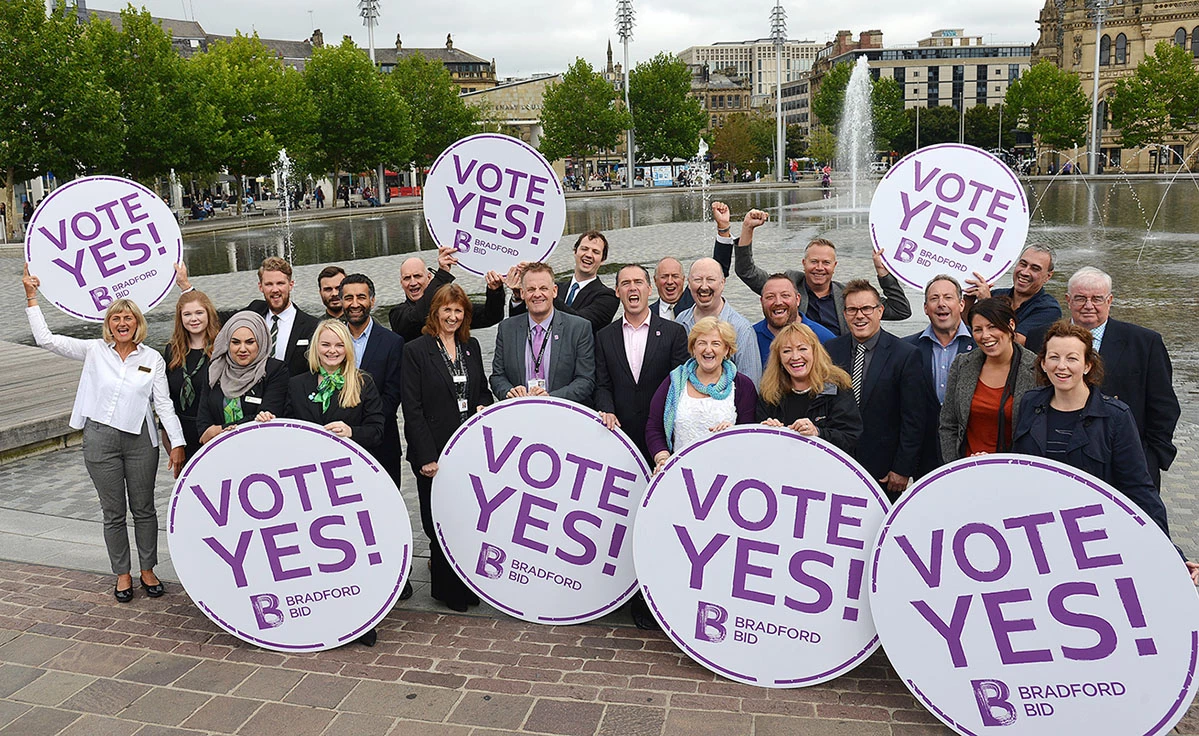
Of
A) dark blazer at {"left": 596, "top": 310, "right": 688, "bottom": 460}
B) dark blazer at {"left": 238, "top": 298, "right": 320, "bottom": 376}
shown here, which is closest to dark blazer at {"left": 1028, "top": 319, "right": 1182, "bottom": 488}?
dark blazer at {"left": 596, "top": 310, "right": 688, "bottom": 460}

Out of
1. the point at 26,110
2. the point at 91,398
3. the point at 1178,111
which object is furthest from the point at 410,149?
the point at 1178,111

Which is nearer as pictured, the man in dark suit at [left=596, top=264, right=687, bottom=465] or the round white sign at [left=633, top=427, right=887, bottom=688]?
the round white sign at [left=633, top=427, right=887, bottom=688]

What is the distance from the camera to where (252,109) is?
55.2 meters

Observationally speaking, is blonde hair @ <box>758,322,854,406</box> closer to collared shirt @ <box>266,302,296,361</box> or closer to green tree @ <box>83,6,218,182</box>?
collared shirt @ <box>266,302,296,361</box>

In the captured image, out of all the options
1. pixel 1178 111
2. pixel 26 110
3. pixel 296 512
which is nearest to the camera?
pixel 296 512

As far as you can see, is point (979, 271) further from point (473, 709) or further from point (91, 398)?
point (91, 398)

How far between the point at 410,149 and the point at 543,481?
63.5m

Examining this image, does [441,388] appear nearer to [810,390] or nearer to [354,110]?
[810,390]

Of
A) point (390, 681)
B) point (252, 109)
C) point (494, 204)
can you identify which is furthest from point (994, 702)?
point (252, 109)

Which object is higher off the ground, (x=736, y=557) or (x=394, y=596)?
(x=736, y=557)

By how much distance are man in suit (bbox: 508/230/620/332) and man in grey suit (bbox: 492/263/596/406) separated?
765 mm

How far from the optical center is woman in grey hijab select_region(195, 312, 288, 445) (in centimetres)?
596

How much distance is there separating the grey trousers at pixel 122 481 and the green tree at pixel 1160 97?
314 feet

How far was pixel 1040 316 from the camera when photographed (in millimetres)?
6258
